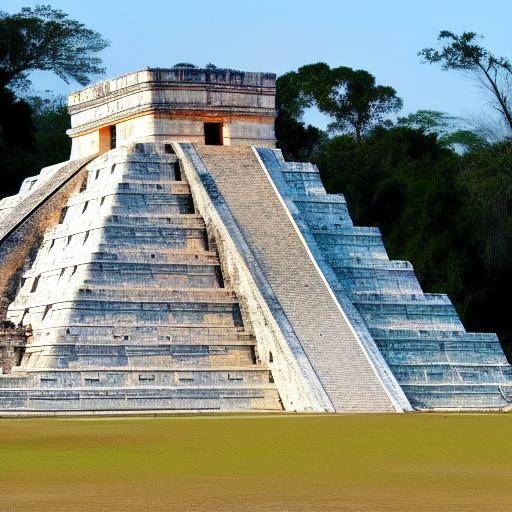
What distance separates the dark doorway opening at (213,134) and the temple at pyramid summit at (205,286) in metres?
0.05

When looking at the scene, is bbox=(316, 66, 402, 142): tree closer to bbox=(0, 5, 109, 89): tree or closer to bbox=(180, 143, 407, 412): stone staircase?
bbox=(0, 5, 109, 89): tree

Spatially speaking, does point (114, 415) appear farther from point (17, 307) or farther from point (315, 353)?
point (17, 307)

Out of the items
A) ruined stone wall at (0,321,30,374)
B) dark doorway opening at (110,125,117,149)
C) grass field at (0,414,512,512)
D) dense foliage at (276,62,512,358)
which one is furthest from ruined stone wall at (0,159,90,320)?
dense foliage at (276,62,512,358)

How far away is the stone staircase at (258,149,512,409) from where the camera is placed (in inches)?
1266

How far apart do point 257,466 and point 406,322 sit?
15875 millimetres

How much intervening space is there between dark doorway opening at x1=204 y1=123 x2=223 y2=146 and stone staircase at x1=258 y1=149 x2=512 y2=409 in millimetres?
1661

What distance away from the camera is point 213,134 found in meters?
36.6

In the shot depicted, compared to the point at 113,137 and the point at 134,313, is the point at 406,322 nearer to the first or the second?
the point at 134,313

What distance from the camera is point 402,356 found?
32344 millimetres

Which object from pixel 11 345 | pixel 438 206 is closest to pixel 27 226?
pixel 11 345

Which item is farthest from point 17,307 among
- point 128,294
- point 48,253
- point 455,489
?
point 455,489

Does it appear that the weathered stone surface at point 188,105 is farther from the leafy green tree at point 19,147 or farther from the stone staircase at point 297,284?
the leafy green tree at point 19,147

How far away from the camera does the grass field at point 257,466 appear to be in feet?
46.7

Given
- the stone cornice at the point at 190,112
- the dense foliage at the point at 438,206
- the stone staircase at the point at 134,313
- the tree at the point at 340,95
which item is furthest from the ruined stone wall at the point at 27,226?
the tree at the point at 340,95
